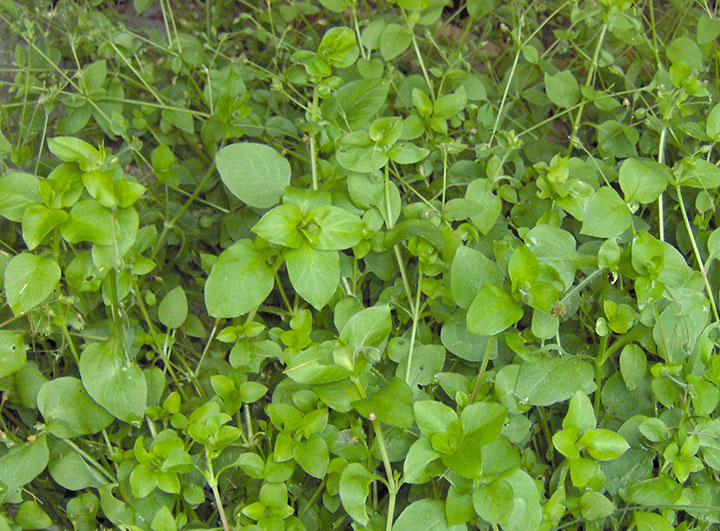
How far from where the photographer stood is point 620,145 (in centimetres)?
125

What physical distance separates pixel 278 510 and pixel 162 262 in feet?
1.84

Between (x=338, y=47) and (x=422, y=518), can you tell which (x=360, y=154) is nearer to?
(x=338, y=47)

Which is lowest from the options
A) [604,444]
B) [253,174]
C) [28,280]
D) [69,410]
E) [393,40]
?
[69,410]

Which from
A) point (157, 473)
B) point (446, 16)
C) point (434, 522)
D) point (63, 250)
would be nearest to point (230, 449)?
point (157, 473)

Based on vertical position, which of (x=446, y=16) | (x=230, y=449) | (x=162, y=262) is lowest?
(x=230, y=449)

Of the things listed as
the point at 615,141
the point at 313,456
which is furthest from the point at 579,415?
the point at 615,141

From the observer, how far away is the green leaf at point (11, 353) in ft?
3.31

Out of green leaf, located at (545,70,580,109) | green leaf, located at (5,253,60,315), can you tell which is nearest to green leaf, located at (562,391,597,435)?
green leaf, located at (545,70,580,109)

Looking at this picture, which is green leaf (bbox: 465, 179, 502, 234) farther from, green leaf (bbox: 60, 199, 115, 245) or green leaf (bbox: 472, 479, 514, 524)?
green leaf (bbox: 60, 199, 115, 245)

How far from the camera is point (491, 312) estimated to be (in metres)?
0.91

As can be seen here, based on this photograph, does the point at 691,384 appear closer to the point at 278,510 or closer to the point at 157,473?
the point at 278,510

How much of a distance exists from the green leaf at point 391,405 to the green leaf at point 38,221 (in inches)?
19.7

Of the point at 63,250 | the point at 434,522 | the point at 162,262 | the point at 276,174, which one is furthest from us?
the point at 162,262

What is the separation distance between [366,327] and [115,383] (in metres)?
0.41
